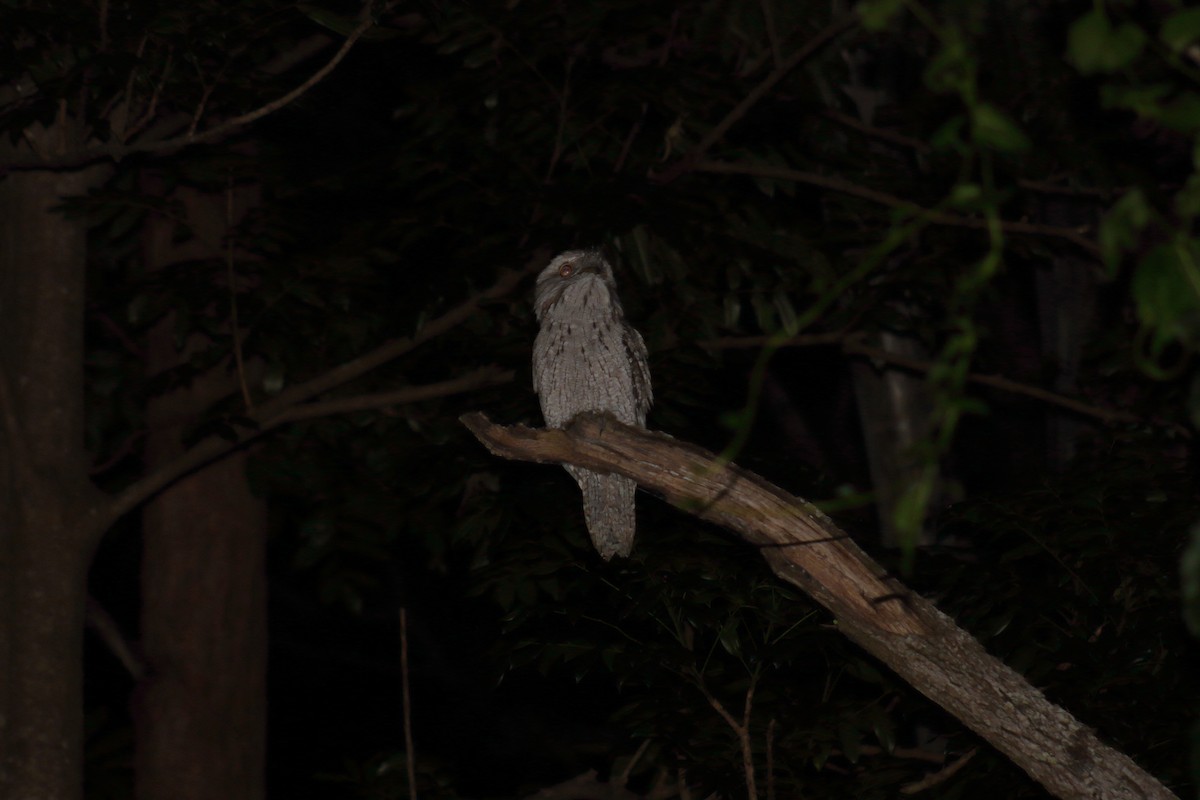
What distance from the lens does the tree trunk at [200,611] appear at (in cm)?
577

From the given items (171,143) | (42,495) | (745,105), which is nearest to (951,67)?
(171,143)

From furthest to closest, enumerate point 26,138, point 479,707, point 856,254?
point 479,707 → point 856,254 → point 26,138

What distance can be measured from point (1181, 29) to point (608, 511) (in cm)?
399

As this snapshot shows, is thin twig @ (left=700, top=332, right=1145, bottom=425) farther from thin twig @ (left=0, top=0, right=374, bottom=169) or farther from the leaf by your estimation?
the leaf

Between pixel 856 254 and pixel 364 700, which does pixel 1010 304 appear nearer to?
pixel 856 254

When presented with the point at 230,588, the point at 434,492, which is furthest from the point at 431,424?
the point at 230,588

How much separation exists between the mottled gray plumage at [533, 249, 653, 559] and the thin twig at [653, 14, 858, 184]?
59 centimetres

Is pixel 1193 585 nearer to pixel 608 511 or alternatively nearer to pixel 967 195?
pixel 967 195

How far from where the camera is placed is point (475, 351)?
17.8 feet

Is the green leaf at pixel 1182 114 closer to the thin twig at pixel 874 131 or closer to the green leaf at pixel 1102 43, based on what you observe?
the green leaf at pixel 1102 43

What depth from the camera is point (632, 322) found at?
580 centimetres

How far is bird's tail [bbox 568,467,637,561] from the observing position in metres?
4.95

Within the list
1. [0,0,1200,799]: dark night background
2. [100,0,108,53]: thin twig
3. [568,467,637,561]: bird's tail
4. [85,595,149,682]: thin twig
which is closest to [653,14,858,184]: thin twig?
[0,0,1200,799]: dark night background

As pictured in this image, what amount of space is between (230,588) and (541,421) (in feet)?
5.60
